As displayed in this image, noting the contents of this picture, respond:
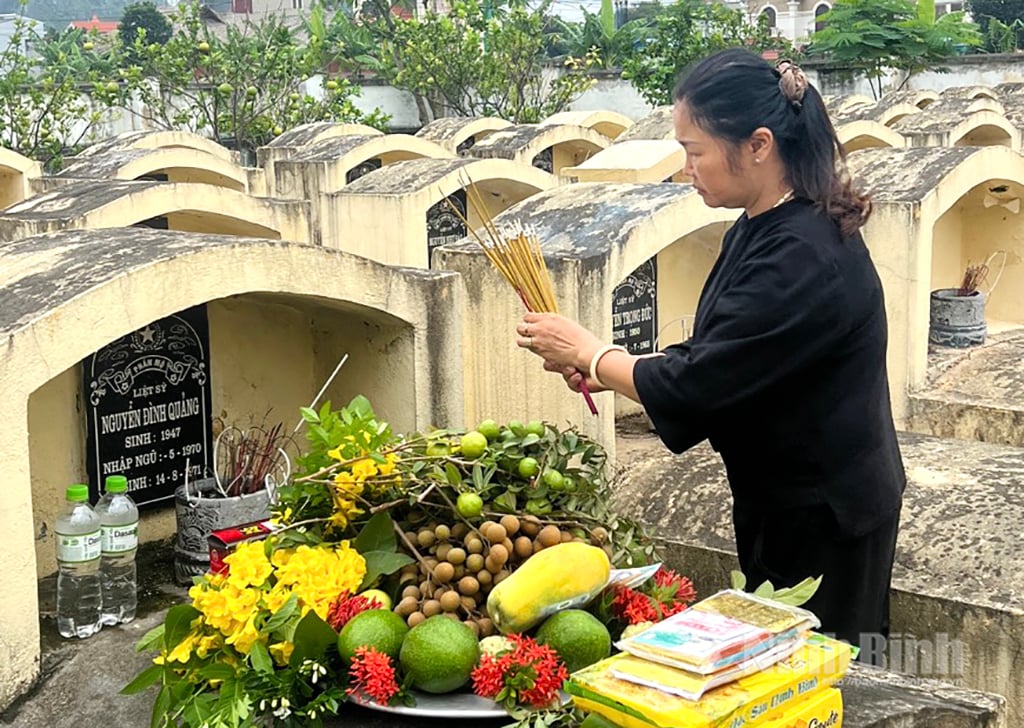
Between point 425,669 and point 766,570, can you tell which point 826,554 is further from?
point 425,669

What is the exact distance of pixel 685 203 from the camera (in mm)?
4746

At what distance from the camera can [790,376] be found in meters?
2.54

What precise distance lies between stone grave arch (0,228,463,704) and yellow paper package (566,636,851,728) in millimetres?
1444

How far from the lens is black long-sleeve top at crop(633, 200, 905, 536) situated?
2479 millimetres

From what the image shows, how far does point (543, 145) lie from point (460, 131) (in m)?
2.11

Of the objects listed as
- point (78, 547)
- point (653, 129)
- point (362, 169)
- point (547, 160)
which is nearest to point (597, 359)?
point (78, 547)

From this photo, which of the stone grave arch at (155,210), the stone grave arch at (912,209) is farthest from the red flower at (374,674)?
the stone grave arch at (155,210)

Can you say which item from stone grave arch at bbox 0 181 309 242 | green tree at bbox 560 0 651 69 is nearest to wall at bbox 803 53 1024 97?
green tree at bbox 560 0 651 69

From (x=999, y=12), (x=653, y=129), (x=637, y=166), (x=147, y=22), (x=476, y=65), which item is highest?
(x=147, y=22)

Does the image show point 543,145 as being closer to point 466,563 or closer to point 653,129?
point 653,129

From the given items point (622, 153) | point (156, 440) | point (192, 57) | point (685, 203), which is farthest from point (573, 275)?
point (192, 57)

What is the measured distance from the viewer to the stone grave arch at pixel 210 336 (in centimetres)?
296

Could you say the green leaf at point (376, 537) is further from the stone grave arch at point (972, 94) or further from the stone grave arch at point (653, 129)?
the stone grave arch at point (972, 94)

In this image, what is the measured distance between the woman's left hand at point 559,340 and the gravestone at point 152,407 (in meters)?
1.52
